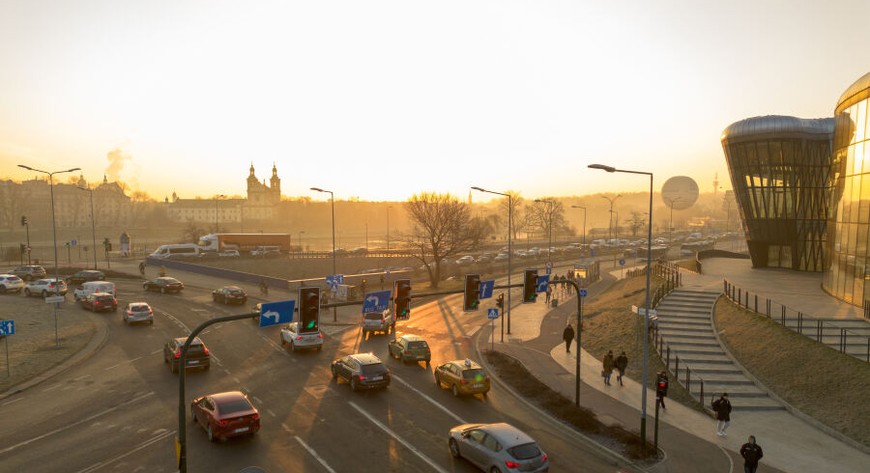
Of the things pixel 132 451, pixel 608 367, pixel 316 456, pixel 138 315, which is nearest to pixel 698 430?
pixel 608 367

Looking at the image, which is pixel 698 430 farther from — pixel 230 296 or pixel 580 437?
pixel 230 296

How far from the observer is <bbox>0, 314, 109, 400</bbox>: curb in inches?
945

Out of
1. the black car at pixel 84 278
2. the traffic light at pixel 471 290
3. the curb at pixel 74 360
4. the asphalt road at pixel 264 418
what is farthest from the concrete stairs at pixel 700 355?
the black car at pixel 84 278

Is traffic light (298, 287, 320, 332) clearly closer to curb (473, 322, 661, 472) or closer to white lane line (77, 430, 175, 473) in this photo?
white lane line (77, 430, 175, 473)

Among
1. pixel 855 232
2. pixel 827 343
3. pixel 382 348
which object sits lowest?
pixel 382 348

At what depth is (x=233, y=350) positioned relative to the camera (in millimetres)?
31406

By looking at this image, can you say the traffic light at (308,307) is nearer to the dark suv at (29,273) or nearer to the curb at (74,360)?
the curb at (74,360)

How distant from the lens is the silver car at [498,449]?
14484mm

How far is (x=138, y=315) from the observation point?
3744 centimetres

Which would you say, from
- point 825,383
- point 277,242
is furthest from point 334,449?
point 277,242

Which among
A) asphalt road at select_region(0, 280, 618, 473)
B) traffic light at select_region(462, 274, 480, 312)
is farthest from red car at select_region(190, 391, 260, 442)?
traffic light at select_region(462, 274, 480, 312)

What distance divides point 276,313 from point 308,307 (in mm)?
1380

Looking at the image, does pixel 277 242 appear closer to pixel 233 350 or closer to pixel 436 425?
pixel 233 350

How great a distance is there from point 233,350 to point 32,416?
11613 mm
